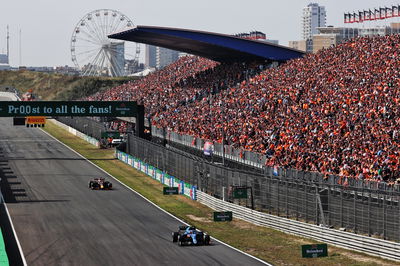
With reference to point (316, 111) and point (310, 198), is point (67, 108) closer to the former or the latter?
point (316, 111)

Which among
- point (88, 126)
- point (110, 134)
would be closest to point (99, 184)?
point (110, 134)

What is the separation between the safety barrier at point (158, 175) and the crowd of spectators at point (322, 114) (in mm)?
5279

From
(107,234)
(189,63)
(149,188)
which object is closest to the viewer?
(107,234)

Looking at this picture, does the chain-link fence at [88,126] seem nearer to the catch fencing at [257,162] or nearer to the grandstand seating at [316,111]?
the grandstand seating at [316,111]

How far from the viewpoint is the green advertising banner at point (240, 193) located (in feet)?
139

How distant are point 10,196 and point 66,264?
22842 millimetres

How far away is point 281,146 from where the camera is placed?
174 ft

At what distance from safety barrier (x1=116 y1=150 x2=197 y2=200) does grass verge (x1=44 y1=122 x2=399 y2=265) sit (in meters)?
0.50

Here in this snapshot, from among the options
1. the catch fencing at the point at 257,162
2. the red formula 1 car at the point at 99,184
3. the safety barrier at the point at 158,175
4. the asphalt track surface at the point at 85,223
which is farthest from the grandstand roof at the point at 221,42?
the red formula 1 car at the point at 99,184

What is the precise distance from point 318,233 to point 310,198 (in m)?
1.75

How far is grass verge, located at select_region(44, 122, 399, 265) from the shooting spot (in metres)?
32.4

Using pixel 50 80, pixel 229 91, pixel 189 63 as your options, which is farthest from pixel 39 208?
pixel 50 80

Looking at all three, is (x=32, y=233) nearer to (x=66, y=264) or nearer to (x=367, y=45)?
(x=66, y=264)

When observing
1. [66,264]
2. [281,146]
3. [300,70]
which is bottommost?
[66,264]
